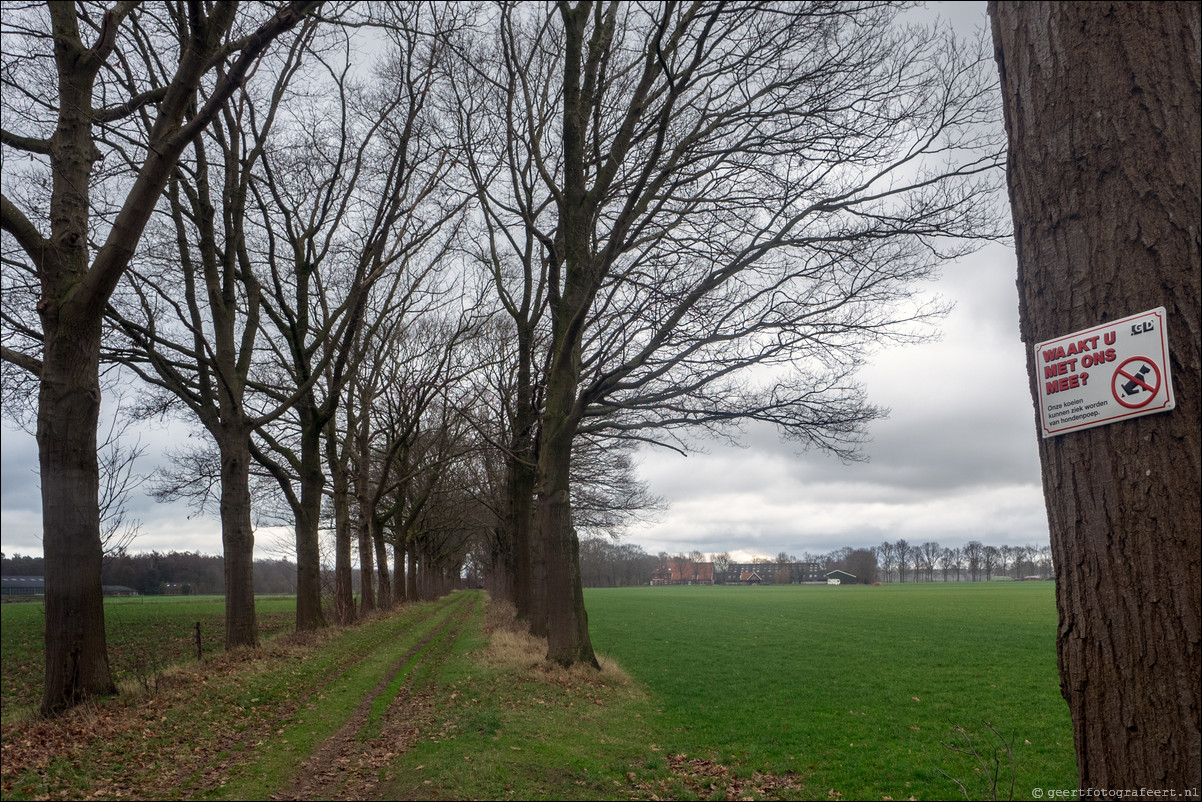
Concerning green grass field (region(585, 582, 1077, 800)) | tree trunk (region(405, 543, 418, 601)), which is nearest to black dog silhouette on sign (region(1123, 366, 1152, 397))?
green grass field (region(585, 582, 1077, 800))

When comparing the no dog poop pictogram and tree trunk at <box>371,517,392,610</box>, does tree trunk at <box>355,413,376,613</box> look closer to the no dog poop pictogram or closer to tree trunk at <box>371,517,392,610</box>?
tree trunk at <box>371,517,392,610</box>

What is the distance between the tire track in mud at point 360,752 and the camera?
750 cm

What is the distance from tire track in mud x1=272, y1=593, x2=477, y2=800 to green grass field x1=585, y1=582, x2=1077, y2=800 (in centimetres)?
364

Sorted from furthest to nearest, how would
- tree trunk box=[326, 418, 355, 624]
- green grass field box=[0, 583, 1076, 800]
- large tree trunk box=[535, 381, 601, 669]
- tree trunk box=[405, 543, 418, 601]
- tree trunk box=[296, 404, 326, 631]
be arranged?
tree trunk box=[405, 543, 418, 601] → tree trunk box=[326, 418, 355, 624] → tree trunk box=[296, 404, 326, 631] → large tree trunk box=[535, 381, 601, 669] → green grass field box=[0, 583, 1076, 800]

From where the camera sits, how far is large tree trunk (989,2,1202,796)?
237 cm

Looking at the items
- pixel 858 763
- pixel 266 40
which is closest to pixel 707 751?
pixel 858 763

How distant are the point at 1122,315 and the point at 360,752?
9079 millimetres

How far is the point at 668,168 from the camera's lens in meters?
12.8

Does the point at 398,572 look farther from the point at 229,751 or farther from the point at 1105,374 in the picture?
the point at 1105,374

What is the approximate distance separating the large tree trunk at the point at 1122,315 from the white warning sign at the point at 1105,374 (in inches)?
1.4

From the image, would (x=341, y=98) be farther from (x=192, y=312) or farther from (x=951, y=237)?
(x=951, y=237)

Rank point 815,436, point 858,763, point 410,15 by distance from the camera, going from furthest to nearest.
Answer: point 815,436 → point 410,15 → point 858,763

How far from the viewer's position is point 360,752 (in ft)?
29.7

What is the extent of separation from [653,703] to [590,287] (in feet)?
24.9
